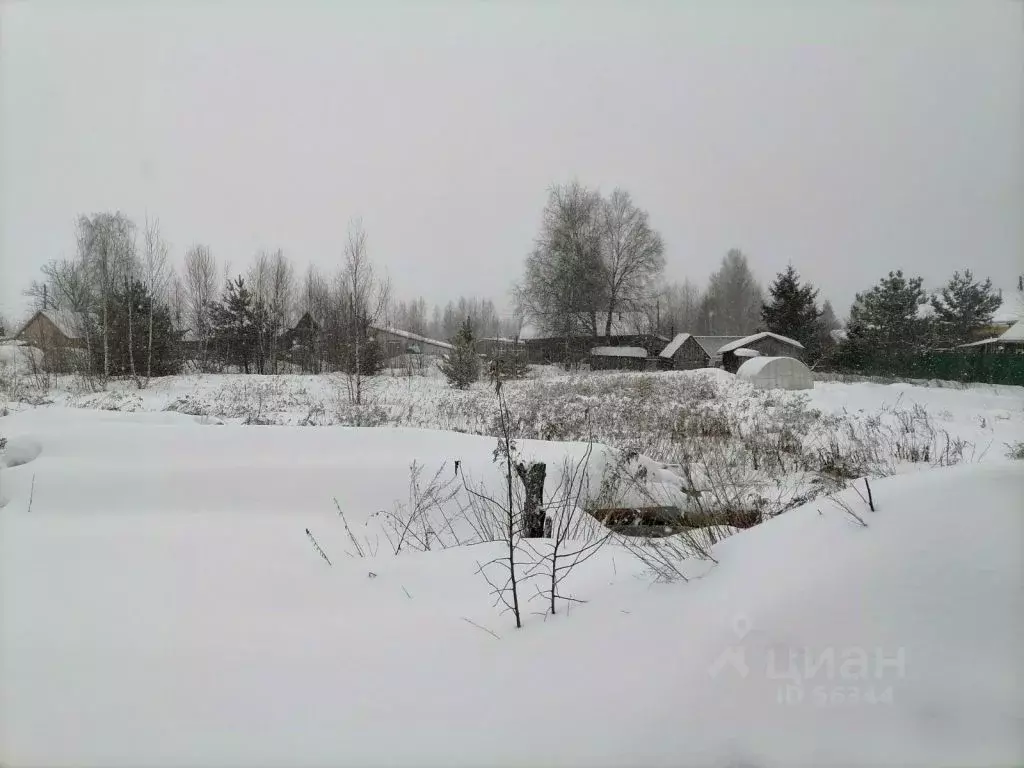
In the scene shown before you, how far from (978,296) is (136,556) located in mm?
30813

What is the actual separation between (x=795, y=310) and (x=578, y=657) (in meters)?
37.5

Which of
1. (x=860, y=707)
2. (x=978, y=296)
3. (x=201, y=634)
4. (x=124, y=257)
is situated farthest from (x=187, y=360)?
(x=978, y=296)

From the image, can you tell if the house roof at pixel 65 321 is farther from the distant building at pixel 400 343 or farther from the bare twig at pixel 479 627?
the bare twig at pixel 479 627

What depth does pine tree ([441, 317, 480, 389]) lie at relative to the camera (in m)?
16.4

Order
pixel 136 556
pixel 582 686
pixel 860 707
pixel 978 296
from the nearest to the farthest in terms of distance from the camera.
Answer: pixel 860 707, pixel 582 686, pixel 136 556, pixel 978 296

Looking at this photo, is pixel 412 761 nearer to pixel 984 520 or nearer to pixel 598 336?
pixel 984 520

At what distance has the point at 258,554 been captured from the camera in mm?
3074

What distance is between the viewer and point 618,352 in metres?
31.5

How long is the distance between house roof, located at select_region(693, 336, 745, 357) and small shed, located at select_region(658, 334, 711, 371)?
554mm

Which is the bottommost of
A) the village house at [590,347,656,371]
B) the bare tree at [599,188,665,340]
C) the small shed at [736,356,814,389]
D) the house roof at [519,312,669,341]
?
the small shed at [736,356,814,389]

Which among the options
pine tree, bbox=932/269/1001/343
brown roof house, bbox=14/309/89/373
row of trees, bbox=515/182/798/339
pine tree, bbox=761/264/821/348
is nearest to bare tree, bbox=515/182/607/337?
row of trees, bbox=515/182/798/339

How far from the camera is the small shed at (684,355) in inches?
1230

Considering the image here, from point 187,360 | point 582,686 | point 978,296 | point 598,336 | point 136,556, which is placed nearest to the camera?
point 582,686

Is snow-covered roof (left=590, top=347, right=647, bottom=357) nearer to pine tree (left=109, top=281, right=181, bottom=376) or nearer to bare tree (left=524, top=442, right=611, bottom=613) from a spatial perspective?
pine tree (left=109, top=281, right=181, bottom=376)
